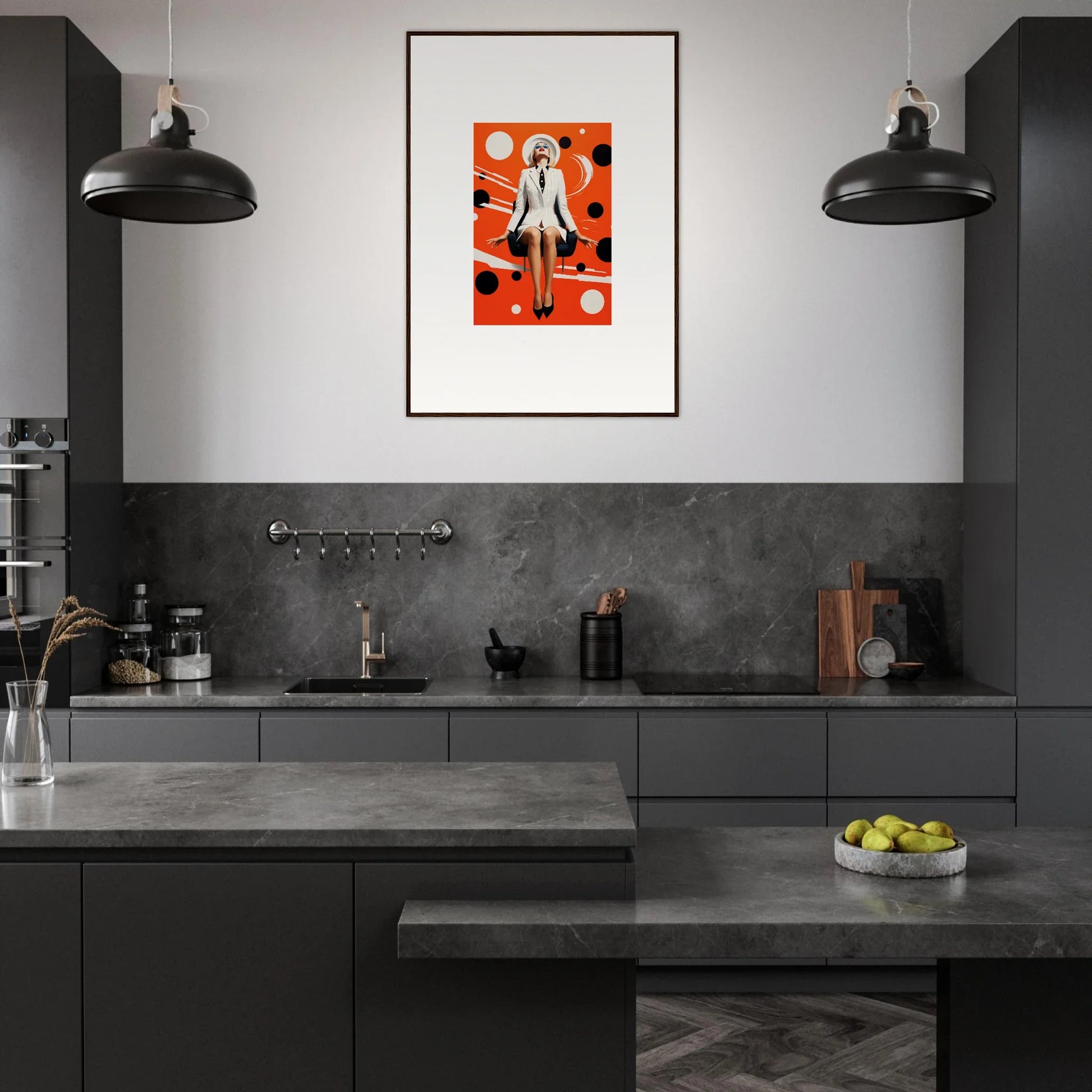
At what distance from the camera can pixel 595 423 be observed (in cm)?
455

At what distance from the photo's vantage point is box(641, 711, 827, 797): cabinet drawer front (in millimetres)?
3889

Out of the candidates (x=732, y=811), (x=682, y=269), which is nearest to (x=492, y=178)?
(x=682, y=269)

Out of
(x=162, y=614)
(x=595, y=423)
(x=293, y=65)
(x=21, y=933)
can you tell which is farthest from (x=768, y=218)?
(x=21, y=933)

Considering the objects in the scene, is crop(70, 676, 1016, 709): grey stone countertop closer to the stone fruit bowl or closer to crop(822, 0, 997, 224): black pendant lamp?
the stone fruit bowl

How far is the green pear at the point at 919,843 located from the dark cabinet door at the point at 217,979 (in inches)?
41.7

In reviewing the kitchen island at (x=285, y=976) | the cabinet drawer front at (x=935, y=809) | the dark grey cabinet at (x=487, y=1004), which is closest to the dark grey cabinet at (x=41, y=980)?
the kitchen island at (x=285, y=976)

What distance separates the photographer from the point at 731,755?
12.8ft

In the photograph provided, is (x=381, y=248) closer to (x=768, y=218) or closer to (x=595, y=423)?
(x=595, y=423)

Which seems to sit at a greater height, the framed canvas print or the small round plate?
the framed canvas print

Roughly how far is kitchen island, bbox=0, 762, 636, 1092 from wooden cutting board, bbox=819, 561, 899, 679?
2598 millimetres

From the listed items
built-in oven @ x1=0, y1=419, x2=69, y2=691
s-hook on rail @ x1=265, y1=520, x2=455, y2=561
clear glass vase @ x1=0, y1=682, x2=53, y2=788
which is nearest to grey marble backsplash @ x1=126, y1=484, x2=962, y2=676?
s-hook on rail @ x1=265, y1=520, x2=455, y2=561

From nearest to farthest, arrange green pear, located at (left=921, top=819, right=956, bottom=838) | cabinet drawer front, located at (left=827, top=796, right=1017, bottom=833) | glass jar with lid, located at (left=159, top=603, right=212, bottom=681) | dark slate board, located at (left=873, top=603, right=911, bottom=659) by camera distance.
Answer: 1. green pear, located at (left=921, top=819, right=956, bottom=838)
2. cabinet drawer front, located at (left=827, top=796, right=1017, bottom=833)
3. glass jar with lid, located at (left=159, top=603, right=212, bottom=681)
4. dark slate board, located at (left=873, top=603, right=911, bottom=659)

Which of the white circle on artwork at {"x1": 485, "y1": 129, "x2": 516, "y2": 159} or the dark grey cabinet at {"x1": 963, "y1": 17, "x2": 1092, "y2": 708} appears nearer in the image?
the dark grey cabinet at {"x1": 963, "y1": 17, "x2": 1092, "y2": 708}

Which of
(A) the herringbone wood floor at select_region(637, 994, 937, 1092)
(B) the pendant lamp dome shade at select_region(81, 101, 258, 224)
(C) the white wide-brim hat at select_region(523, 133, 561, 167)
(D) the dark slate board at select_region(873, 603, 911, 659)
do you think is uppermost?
(C) the white wide-brim hat at select_region(523, 133, 561, 167)
